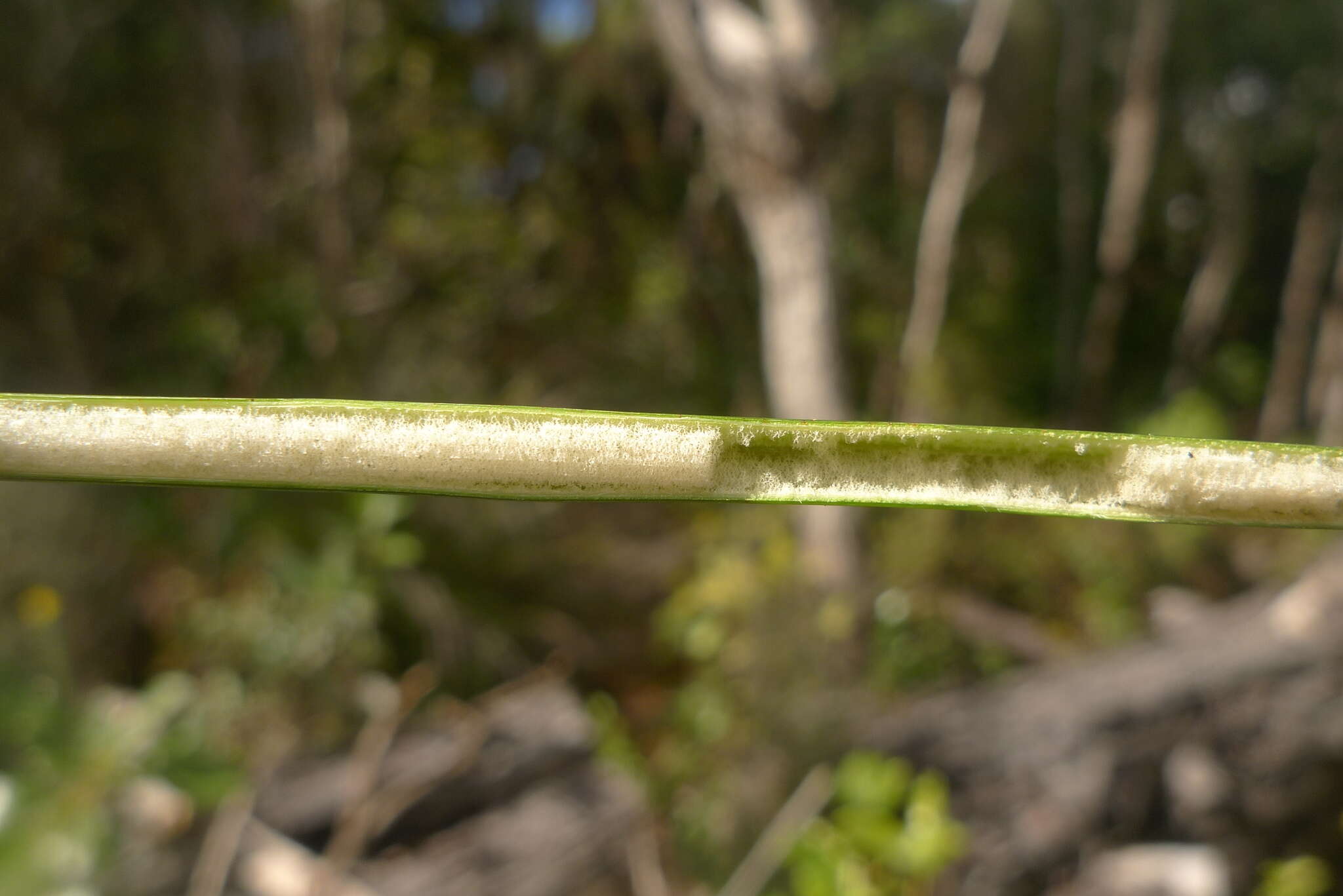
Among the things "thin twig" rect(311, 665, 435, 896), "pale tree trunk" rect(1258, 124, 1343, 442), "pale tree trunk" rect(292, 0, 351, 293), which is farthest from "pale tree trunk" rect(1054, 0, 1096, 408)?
"thin twig" rect(311, 665, 435, 896)

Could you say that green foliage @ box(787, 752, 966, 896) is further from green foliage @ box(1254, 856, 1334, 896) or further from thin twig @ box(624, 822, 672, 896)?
green foliage @ box(1254, 856, 1334, 896)

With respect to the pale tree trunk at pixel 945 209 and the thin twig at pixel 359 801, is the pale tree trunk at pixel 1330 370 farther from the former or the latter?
the thin twig at pixel 359 801

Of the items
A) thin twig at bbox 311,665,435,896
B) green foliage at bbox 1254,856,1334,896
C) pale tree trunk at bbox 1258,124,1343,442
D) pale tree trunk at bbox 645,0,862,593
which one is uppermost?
pale tree trunk at bbox 1258,124,1343,442

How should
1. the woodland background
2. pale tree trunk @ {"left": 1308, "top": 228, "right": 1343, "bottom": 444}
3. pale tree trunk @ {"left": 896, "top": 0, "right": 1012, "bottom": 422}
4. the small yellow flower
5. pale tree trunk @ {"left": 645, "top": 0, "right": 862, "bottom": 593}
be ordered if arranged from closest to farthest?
the woodland background → the small yellow flower → pale tree trunk @ {"left": 645, "top": 0, "right": 862, "bottom": 593} → pale tree trunk @ {"left": 896, "top": 0, "right": 1012, "bottom": 422} → pale tree trunk @ {"left": 1308, "top": 228, "right": 1343, "bottom": 444}

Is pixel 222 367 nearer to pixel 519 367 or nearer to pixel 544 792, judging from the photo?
pixel 519 367

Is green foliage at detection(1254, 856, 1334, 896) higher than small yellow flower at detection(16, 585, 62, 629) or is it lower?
lower

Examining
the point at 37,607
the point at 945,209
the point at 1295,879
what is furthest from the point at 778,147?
the point at 37,607
